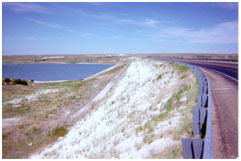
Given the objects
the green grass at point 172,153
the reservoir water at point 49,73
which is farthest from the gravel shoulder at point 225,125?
the reservoir water at point 49,73

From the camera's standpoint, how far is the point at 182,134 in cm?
587

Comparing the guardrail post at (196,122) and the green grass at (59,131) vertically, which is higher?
the guardrail post at (196,122)

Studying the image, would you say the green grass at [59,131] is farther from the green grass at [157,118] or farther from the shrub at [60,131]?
the green grass at [157,118]

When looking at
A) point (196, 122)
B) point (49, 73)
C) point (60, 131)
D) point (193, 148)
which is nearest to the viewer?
point (193, 148)

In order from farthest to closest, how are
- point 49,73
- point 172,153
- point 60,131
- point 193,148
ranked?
point 49,73 → point 60,131 → point 172,153 → point 193,148

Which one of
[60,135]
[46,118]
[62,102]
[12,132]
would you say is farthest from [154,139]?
[62,102]

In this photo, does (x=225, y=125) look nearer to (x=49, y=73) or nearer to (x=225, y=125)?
(x=225, y=125)

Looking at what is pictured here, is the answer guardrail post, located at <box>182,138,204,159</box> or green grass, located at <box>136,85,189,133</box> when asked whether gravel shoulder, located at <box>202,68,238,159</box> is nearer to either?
guardrail post, located at <box>182,138,204,159</box>

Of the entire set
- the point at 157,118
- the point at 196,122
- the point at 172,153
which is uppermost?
the point at 196,122

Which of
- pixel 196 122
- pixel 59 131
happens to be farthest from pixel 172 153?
pixel 59 131

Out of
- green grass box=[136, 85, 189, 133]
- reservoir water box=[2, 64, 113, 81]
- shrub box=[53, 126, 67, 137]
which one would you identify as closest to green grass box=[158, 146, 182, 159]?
green grass box=[136, 85, 189, 133]

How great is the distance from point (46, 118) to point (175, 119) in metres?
18.9

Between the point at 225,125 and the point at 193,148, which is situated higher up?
the point at 193,148

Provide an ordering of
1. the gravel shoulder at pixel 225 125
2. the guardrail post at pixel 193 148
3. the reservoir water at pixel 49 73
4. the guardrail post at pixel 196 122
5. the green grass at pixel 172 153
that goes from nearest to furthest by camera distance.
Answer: the guardrail post at pixel 193 148 → the guardrail post at pixel 196 122 → the gravel shoulder at pixel 225 125 → the green grass at pixel 172 153 → the reservoir water at pixel 49 73
